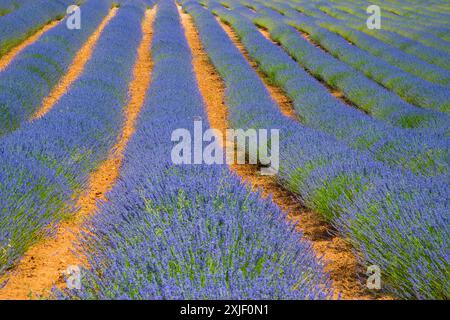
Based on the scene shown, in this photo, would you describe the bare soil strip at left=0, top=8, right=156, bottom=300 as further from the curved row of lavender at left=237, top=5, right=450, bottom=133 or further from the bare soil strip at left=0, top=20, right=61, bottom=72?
the bare soil strip at left=0, top=20, right=61, bottom=72

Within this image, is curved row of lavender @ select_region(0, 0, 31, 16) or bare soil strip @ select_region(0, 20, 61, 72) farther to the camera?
curved row of lavender @ select_region(0, 0, 31, 16)

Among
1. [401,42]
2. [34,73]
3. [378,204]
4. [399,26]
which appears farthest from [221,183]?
[399,26]

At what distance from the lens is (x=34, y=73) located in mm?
7898

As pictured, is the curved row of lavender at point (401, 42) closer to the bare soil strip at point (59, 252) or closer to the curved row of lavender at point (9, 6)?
the bare soil strip at point (59, 252)

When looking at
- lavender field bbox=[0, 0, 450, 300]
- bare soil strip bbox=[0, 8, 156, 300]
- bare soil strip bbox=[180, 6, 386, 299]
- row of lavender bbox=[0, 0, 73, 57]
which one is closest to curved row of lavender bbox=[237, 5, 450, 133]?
lavender field bbox=[0, 0, 450, 300]

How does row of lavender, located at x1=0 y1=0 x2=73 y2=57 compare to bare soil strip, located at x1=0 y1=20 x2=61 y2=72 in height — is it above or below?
above

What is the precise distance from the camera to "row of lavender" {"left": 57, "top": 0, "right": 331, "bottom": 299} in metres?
2.05

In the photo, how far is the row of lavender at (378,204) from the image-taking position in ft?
8.11

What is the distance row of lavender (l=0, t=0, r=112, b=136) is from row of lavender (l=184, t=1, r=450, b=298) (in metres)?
2.88

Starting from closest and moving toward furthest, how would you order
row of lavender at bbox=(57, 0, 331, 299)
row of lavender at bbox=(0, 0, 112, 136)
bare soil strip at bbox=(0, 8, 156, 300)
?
row of lavender at bbox=(57, 0, 331, 299) → bare soil strip at bbox=(0, 8, 156, 300) → row of lavender at bbox=(0, 0, 112, 136)

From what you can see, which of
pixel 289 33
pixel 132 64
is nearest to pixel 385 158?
pixel 132 64
